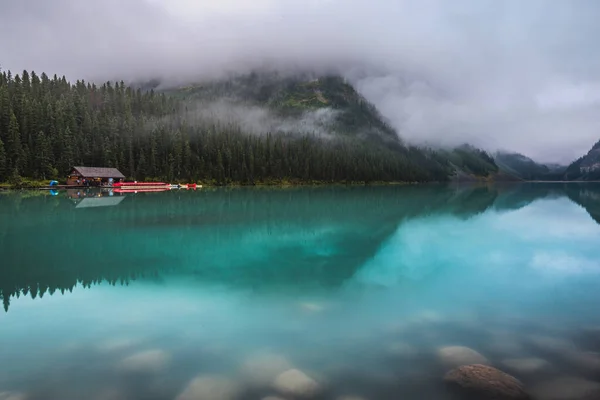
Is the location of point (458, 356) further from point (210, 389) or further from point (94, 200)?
point (94, 200)

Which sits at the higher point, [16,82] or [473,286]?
[16,82]

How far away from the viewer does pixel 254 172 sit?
146 metres

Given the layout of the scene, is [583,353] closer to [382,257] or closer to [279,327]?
[279,327]

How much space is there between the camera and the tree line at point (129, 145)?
10176 centimetres

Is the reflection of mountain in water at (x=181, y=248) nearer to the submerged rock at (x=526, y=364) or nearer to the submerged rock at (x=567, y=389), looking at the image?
the submerged rock at (x=526, y=364)

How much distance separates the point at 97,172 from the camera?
104938 mm

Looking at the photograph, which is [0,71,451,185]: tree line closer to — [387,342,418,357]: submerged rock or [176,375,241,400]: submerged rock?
[176,375,241,400]: submerged rock

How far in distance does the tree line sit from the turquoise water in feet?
289

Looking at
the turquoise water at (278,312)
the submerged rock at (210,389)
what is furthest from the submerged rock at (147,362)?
the submerged rock at (210,389)

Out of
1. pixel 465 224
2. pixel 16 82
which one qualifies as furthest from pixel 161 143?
pixel 465 224

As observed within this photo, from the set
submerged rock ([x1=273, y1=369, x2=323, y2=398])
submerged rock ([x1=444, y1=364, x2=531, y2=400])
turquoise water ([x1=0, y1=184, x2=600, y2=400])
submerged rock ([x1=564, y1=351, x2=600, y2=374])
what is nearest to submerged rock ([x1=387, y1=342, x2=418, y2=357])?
turquoise water ([x1=0, y1=184, x2=600, y2=400])

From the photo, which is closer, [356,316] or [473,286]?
[356,316]

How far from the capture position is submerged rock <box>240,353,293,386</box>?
920 centimetres

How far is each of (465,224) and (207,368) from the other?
4005cm
